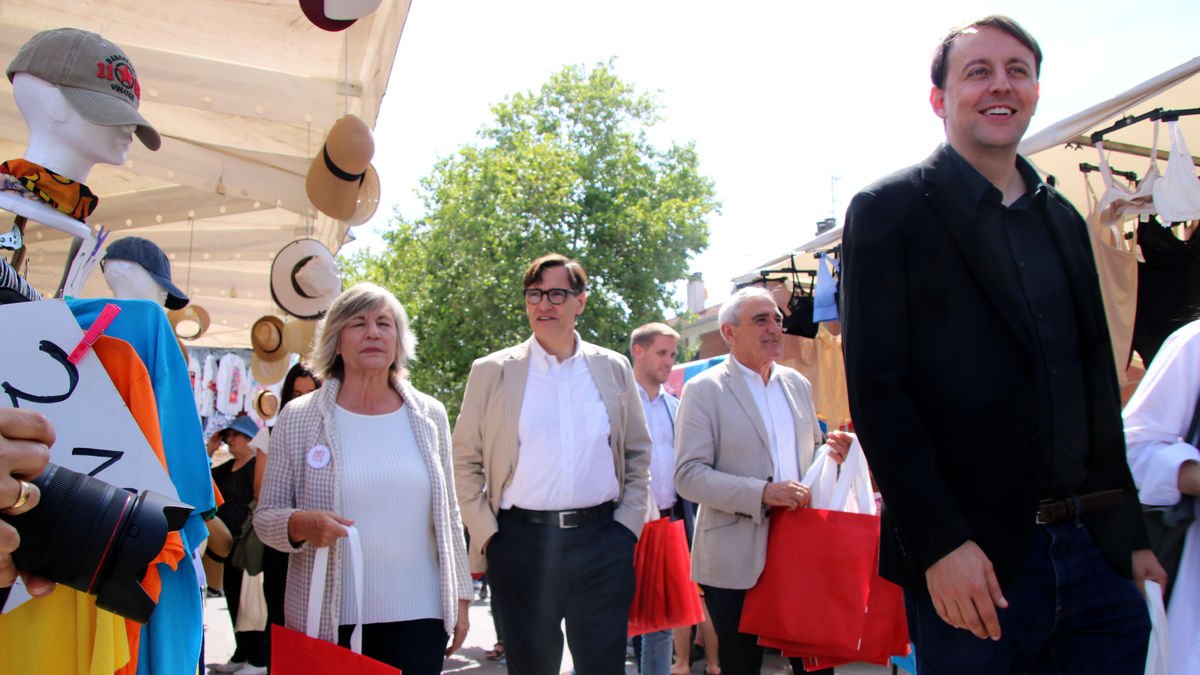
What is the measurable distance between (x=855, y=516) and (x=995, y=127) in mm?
2058

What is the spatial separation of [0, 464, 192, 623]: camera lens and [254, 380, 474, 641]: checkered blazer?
6.07 feet

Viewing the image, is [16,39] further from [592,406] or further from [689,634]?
[689,634]

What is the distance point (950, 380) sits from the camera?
75.9 inches

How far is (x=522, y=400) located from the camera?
393 cm

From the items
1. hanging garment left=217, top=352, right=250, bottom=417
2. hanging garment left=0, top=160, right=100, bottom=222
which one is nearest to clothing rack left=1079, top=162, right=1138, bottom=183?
hanging garment left=0, top=160, right=100, bottom=222

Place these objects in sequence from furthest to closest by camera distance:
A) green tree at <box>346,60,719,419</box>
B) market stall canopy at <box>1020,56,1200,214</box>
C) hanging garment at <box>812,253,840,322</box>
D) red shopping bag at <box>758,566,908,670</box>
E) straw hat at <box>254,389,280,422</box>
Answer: green tree at <box>346,60,719,419</box>, straw hat at <box>254,389,280,422</box>, hanging garment at <box>812,253,840,322</box>, market stall canopy at <box>1020,56,1200,214</box>, red shopping bag at <box>758,566,908,670</box>

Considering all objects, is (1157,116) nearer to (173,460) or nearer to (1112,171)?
(1112,171)

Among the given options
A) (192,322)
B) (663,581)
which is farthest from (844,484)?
(192,322)

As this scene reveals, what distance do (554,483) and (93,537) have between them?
2.58 m

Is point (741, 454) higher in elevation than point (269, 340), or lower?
lower

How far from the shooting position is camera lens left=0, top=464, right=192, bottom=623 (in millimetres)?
1232

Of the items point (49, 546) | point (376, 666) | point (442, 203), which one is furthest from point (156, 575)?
point (442, 203)

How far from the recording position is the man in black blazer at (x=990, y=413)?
1.86m

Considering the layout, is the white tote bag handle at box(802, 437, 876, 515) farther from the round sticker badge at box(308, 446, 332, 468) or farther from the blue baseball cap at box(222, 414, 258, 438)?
the blue baseball cap at box(222, 414, 258, 438)
